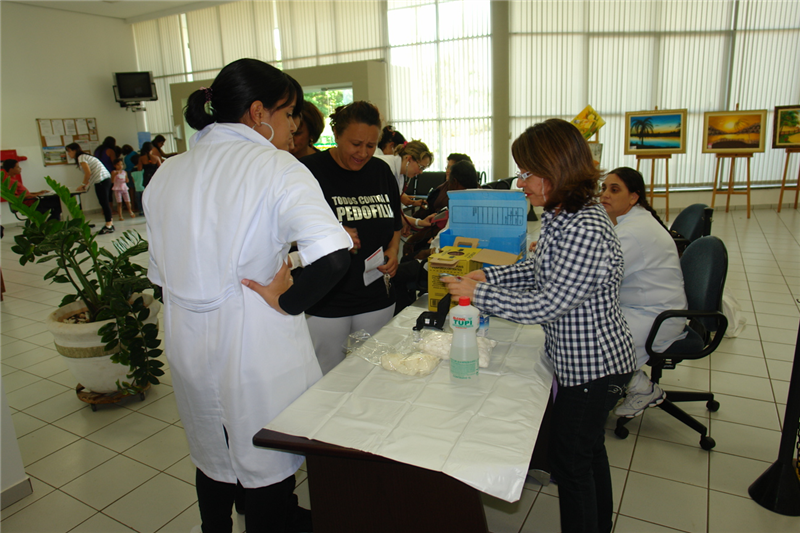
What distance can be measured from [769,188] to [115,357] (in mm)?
10488

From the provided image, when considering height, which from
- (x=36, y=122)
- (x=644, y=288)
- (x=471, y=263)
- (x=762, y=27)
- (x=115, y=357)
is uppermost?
(x=762, y=27)

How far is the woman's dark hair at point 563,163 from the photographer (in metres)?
1.35

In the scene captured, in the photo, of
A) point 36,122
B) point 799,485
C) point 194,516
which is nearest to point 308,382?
point 194,516

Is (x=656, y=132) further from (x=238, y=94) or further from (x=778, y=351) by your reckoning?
(x=238, y=94)

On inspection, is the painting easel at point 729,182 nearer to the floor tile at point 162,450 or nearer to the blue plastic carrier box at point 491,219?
the blue plastic carrier box at point 491,219

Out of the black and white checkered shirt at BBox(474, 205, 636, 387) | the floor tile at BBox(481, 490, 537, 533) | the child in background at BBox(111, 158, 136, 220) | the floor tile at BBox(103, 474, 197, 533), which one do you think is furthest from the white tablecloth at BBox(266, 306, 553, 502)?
the child in background at BBox(111, 158, 136, 220)

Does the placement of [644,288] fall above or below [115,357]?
above

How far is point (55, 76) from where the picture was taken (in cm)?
1090

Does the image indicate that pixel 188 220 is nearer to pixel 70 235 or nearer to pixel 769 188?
pixel 70 235

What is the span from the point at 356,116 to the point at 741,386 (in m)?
2.74

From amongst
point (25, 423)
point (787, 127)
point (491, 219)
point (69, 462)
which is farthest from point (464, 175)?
point (787, 127)

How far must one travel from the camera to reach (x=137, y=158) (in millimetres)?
10922

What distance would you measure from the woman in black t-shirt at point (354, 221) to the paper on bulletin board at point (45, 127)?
11579 mm

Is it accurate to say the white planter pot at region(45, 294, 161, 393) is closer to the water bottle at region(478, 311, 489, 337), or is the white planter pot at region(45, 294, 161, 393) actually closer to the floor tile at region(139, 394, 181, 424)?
the floor tile at region(139, 394, 181, 424)
